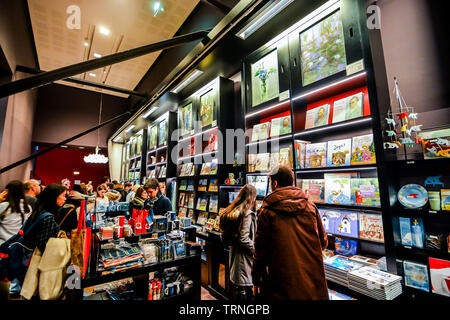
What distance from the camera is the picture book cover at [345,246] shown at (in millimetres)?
2160

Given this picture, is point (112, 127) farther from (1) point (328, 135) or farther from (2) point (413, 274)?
(2) point (413, 274)

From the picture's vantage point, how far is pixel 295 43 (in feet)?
8.74

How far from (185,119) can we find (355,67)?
369cm


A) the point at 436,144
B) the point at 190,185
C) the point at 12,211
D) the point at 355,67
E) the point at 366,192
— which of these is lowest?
the point at 12,211

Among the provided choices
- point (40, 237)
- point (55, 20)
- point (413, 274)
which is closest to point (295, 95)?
point (413, 274)

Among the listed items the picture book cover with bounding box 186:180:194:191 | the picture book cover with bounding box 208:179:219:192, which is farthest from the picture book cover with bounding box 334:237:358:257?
the picture book cover with bounding box 186:180:194:191

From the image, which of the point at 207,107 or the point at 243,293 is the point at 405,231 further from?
the point at 207,107

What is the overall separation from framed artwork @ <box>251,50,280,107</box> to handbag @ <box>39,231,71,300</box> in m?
2.90

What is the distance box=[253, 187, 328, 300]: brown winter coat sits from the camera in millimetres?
1571

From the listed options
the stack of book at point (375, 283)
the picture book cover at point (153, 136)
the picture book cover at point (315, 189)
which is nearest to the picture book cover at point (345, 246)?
the stack of book at point (375, 283)

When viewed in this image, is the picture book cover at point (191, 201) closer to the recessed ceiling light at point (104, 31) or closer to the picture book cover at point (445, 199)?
the picture book cover at point (445, 199)

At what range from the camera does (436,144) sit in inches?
64.9

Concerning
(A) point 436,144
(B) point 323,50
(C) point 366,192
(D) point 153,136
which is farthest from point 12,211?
(A) point 436,144
